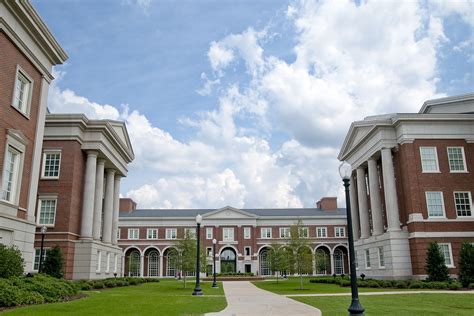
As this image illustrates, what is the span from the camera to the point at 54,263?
31.9m

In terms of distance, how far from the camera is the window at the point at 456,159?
117 ft

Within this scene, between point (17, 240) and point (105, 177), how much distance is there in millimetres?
24283

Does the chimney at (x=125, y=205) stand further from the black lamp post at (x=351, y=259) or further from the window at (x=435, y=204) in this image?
the black lamp post at (x=351, y=259)

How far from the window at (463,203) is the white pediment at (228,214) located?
48904 millimetres

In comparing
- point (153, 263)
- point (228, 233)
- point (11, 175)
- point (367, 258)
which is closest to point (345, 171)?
point (11, 175)

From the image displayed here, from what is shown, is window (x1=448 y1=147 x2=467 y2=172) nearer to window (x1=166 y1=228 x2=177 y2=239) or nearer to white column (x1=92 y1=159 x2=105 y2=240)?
white column (x1=92 y1=159 x2=105 y2=240)

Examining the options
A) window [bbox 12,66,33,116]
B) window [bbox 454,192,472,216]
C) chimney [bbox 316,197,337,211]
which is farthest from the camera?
chimney [bbox 316,197,337,211]

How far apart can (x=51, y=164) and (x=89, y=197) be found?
4.14 m

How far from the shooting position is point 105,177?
4538cm

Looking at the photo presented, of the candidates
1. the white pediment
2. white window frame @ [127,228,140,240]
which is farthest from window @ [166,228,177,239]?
the white pediment

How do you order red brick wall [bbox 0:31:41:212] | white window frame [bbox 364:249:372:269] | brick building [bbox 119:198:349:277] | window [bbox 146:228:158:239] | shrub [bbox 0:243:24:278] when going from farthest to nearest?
window [bbox 146:228:158:239]
brick building [bbox 119:198:349:277]
white window frame [bbox 364:249:372:269]
red brick wall [bbox 0:31:41:212]
shrub [bbox 0:243:24:278]

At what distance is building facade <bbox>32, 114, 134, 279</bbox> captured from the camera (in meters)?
34.6

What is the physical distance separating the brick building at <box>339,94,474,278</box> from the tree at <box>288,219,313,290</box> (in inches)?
254

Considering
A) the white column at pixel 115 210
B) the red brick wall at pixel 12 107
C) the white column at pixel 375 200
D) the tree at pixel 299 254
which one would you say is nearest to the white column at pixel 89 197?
the white column at pixel 115 210
